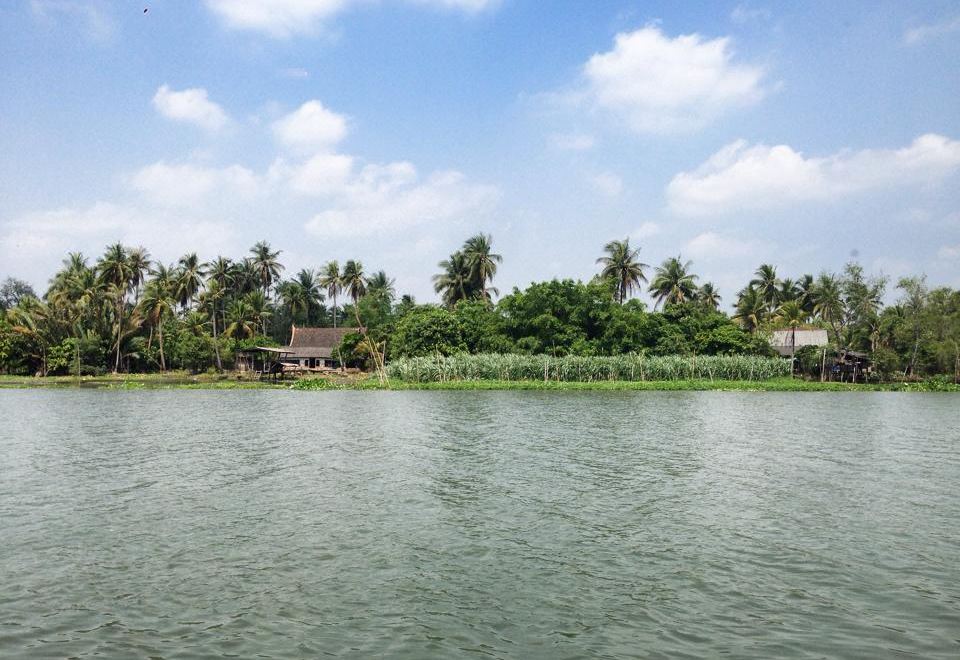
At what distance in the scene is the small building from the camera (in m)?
89.3

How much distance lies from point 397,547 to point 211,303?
88026 millimetres

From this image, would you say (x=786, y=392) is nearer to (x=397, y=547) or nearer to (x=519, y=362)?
(x=519, y=362)

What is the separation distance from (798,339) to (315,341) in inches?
2469

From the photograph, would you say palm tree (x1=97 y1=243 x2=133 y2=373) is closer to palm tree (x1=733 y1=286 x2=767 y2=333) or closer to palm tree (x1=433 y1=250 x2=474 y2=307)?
palm tree (x1=433 y1=250 x2=474 y2=307)

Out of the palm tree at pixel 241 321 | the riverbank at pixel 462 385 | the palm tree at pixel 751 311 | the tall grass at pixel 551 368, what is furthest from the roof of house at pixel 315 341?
the palm tree at pixel 751 311

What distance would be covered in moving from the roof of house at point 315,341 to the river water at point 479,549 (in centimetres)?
→ 6658

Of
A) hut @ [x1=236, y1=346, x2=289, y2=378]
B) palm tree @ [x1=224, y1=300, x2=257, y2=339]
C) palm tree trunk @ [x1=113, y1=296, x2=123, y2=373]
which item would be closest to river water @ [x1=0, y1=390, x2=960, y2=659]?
hut @ [x1=236, y1=346, x2=289, y2=378]

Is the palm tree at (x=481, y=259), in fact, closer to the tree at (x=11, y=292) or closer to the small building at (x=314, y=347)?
the small building at (x=314, y=347)

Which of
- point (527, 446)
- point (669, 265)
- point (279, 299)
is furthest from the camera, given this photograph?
point (279, 299)

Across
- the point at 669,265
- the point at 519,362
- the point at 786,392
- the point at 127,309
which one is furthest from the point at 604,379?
the point at 127,309

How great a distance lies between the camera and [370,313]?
87625 mm

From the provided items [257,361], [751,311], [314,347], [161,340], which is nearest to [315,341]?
[314,347]

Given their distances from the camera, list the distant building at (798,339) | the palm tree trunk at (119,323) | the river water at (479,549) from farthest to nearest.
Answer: the distant building at (798,339), the palm tree trunk at (119,323), the river water at (479,549)

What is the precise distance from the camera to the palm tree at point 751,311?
9062 cm
